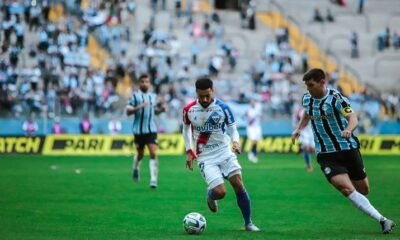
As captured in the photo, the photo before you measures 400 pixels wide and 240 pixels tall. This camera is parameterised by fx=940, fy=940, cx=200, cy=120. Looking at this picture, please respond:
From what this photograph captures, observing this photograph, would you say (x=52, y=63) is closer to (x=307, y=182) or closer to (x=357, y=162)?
(x=307, y=182)

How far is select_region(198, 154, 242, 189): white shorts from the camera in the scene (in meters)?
14.3

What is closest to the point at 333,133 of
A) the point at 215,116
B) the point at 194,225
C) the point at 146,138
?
the point at 215,116

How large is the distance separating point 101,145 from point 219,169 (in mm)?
27312

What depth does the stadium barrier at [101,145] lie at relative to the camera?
4053 cm

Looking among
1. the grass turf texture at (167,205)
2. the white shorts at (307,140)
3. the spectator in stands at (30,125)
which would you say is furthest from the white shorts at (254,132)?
the spectator in stands at (30,125)

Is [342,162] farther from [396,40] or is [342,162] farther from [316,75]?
[396,40]

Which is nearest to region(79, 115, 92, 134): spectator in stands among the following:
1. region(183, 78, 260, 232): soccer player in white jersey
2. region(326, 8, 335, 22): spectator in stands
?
region(326, 8, 335, 22): spectator in stands

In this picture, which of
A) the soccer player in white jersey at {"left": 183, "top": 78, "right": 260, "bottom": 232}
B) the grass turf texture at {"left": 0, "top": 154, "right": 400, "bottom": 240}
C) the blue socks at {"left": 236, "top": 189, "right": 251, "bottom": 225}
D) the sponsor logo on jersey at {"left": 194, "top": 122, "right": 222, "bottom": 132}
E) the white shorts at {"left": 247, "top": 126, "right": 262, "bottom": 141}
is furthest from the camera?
the white shorts at {"left": 247, "top": 126, "right": 262, "bottom": 141}

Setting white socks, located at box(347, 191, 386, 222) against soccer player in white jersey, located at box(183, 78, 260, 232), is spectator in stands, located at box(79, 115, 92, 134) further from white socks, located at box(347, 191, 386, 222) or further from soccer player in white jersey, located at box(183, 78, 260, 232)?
white socks, located at box(347, 191, 386, 222)

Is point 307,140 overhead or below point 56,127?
overhead

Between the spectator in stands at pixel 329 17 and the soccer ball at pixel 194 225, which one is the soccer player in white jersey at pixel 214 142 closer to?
the soccer ball at pixel 194 225

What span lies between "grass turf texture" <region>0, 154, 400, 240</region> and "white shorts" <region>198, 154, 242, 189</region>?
750mm

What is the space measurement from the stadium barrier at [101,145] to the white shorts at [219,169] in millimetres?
26428

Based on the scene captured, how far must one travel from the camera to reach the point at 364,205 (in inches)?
521
